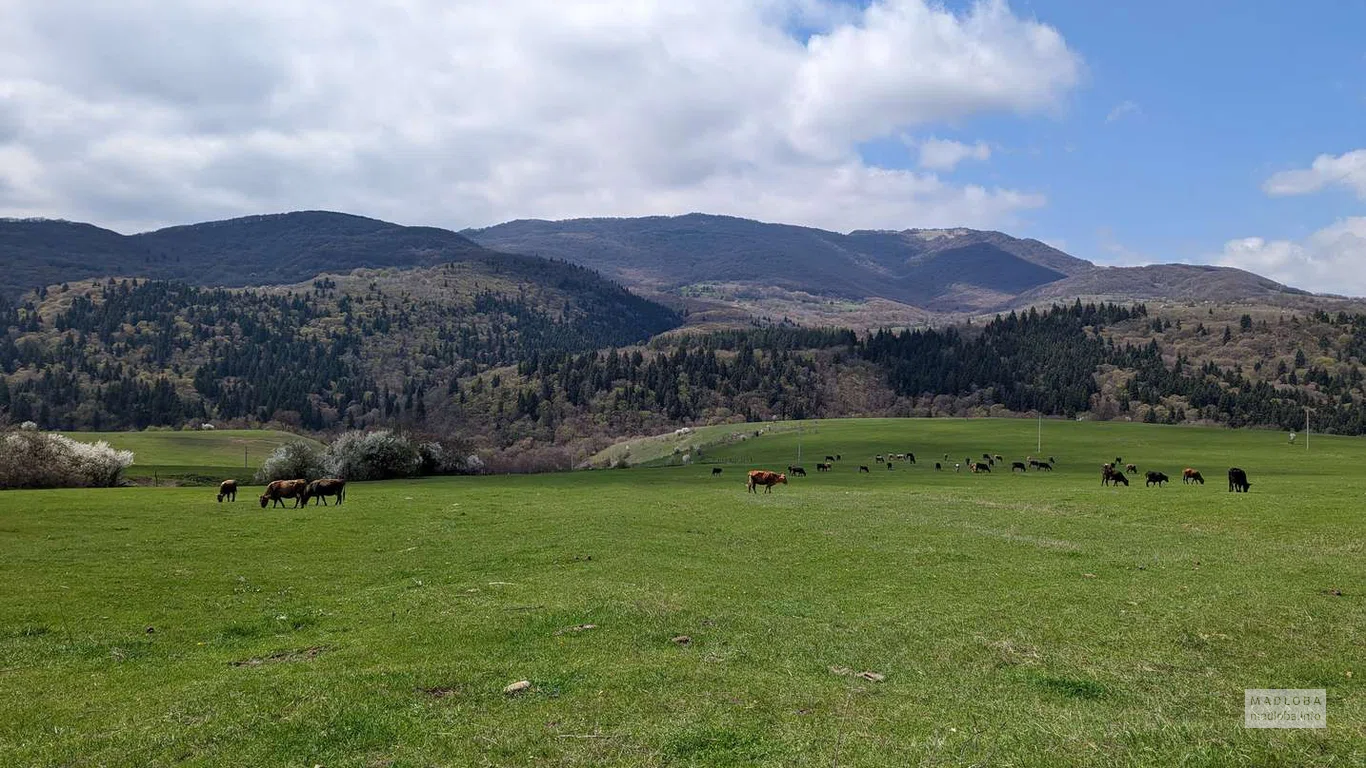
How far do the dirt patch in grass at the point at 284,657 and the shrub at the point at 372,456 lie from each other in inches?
3062

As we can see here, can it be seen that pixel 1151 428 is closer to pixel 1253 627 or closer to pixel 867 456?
pixel 867 456

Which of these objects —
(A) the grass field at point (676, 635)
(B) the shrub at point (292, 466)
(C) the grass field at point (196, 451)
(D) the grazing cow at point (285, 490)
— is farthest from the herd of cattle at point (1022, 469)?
(C) the grass field at point (196, 451)

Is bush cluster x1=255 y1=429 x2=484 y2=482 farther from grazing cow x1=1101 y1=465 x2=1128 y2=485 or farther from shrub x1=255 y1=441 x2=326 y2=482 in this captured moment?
grazing cow x1=1101 y1=465 x2=1128 y2=485

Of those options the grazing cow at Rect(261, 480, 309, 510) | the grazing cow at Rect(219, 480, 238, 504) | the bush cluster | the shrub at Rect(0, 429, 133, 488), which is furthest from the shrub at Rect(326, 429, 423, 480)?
the grazing cow at Rect(261, 480, 309, 510)

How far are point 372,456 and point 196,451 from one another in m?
79.0

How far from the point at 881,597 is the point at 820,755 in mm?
12131

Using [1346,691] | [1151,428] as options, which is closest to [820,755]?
[1346,691]

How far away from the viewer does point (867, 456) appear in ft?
381

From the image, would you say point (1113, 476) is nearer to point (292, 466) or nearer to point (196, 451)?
point (292, 466)

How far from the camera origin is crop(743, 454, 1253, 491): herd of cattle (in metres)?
57.0

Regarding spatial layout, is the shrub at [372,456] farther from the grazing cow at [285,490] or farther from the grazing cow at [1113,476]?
the grazing cow at [1113,476]

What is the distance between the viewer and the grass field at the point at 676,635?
10.4 metres

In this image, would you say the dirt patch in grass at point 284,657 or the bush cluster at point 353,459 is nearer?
the dirt patch in grass at point 284,657

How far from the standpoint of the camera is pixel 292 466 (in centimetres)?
8931
